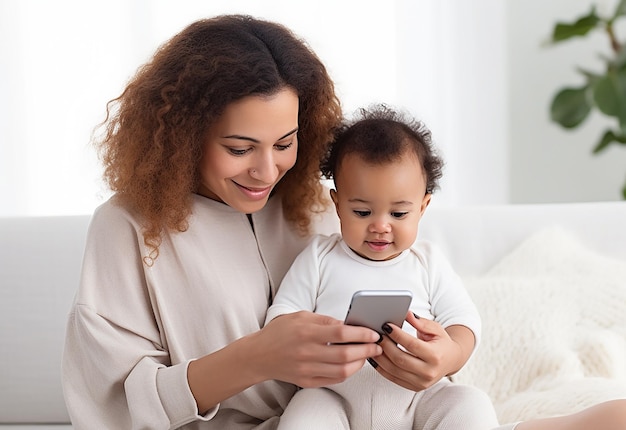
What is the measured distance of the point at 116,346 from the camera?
1.58m

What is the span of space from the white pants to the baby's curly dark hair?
0.39 metres

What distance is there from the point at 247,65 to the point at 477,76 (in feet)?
8.68

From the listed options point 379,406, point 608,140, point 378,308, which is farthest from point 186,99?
point 608,140

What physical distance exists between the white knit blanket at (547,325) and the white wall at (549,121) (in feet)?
6.84

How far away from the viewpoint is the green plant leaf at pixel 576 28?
3.79 meters

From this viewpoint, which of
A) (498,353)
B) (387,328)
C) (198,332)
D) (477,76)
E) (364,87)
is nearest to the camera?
(387,328)

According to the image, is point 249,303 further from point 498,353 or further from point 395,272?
point 498,353

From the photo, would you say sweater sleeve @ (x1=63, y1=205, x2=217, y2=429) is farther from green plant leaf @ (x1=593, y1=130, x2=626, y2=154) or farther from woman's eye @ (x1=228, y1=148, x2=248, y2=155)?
green plant leaf @ (x1=593, y1=130, x2=626, y2=154)

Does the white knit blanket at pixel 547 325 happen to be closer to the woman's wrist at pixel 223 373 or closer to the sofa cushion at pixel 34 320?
the woman's wrist at pixel 223 373

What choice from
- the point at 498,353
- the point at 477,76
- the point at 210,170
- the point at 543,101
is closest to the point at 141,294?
the point at 210,170

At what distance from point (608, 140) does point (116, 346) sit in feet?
9.70

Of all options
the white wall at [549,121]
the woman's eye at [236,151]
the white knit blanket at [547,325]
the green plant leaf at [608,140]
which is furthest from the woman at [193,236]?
the white wall at [549,121]

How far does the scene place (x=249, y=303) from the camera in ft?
5.54

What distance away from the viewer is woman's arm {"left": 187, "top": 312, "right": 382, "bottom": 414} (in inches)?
54.6
